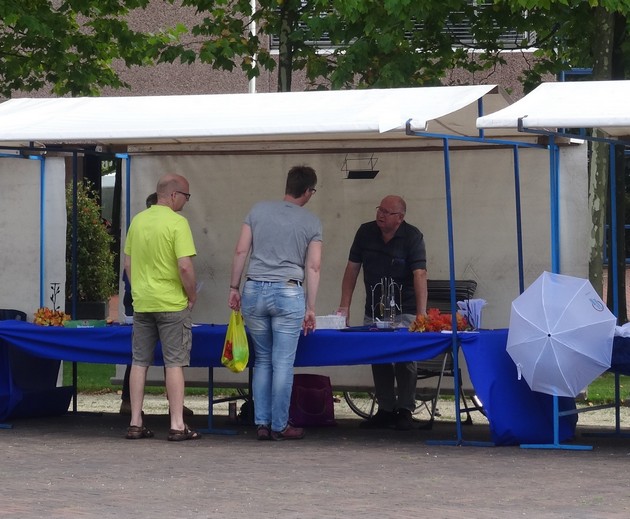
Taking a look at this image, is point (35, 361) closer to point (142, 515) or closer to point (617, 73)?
point (142, 515)

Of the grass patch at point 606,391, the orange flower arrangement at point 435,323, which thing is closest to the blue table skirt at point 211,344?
the orange flower arrangement at point 435,323

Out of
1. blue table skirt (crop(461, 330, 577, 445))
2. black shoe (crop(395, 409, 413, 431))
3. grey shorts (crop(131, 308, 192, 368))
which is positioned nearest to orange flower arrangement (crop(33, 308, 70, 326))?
grey shorts (crop(131, 308, 192, 368))

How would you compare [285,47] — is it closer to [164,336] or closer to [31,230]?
[31,230]

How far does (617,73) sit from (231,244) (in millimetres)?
4652

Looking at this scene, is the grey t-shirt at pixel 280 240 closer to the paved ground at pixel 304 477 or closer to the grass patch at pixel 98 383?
the paved ground at pixel 304 477

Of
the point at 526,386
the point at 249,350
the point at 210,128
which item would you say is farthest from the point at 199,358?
the point at 526,386

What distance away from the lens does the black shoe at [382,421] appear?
32.9ft

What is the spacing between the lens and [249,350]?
923cm

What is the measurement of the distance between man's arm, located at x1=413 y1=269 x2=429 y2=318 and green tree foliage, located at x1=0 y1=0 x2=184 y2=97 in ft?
21.7

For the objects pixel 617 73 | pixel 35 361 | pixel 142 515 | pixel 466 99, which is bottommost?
pixel 142 515

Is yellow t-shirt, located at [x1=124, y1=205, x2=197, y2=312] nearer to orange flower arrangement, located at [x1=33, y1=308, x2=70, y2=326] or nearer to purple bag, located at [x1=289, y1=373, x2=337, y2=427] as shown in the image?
orange flower arrangement, located at [x1=33, y1=308, x2=70, y2=326]

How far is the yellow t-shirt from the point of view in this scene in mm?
8852

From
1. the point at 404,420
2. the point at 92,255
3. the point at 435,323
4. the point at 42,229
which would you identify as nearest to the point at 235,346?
the point at 435,323

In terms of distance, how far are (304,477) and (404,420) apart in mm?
2510
